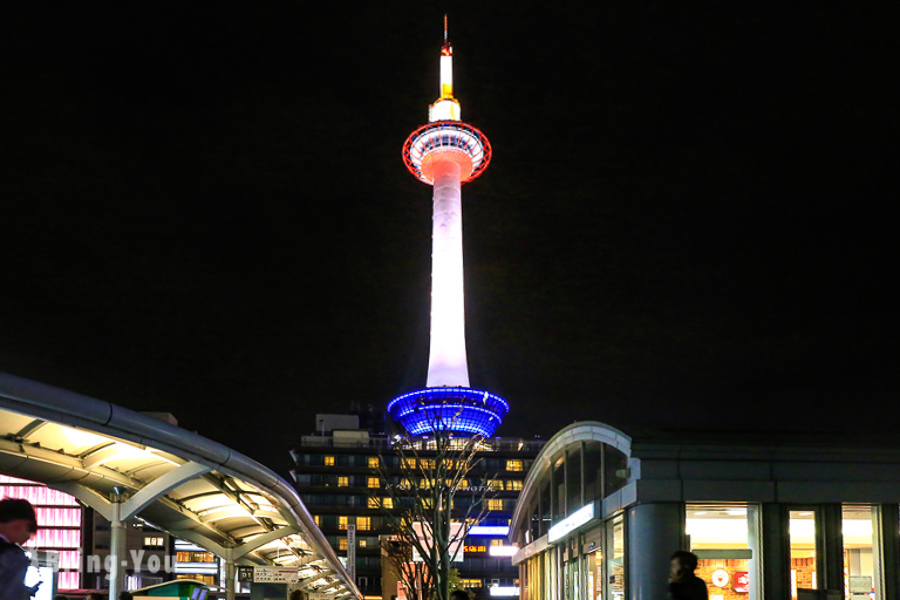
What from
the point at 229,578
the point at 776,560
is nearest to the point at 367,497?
the point at 229,578

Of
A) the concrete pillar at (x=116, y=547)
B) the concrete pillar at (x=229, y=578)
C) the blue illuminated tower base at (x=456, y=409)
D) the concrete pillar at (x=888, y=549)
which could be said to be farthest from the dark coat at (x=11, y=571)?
the blue illuminated tower base at (x=456, y=409)

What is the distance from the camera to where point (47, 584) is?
2556 centimetres

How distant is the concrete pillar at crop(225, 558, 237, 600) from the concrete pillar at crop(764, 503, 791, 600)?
33.7 feet

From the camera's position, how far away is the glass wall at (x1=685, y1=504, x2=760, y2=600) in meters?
20.0

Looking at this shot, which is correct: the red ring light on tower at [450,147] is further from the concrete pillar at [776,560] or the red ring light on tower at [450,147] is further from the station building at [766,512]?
the concrete pillar at [776,560]

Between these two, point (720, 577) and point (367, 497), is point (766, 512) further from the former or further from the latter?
point (367, 497)

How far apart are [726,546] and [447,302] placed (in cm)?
6376

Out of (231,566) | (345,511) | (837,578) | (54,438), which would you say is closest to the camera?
(54,438)

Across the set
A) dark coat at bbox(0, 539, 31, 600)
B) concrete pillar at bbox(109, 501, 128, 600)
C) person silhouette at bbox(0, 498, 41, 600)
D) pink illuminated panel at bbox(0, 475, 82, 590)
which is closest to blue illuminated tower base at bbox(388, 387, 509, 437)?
pink illuminated panel at bbox(0, 475, 82, 590)

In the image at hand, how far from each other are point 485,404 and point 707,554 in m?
56.4

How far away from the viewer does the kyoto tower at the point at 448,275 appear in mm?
74750

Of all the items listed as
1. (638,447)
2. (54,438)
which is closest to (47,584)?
(638,447)

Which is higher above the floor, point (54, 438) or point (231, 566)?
point (54, 438)

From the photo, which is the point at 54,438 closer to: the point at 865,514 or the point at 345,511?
the point at 865,514
